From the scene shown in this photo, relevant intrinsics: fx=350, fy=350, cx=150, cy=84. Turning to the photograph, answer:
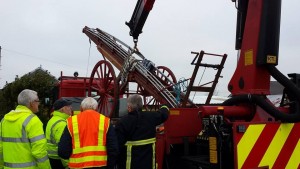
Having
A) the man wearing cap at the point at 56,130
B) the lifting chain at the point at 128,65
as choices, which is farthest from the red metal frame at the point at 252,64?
the lifting chain at the point at 128,65

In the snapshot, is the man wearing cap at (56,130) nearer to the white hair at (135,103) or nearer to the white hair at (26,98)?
the white hair at (26,98)

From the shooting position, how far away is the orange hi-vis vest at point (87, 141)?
3.64 m

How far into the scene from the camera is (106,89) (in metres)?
8.36

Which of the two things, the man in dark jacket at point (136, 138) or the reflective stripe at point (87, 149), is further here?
the man in dark jacket at point (136, 138)

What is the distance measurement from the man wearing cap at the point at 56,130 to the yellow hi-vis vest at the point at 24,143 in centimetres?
78

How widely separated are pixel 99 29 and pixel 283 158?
688 cm

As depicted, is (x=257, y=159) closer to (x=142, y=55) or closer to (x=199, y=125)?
(x=199, y=125)

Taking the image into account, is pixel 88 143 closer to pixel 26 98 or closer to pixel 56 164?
pixel 26 98

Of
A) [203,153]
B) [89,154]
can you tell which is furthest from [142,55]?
[89,154]

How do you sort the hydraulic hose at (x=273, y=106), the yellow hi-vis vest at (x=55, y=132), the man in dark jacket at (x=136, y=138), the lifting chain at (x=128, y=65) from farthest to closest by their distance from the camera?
the lifting chain at (x=128, y=65), the yellow hi-vis vest at (x=55, y=132), the man in dark jacket at (x=136, y=138), the hydraulic hose at (x=273, y=106)

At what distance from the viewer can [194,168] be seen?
13.7 feet

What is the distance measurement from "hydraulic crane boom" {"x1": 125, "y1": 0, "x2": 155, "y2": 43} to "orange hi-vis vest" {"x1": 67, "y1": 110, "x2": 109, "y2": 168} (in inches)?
159

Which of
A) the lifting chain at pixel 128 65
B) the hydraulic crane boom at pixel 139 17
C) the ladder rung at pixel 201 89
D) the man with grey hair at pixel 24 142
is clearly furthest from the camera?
the lifting chain at pixel 128 65

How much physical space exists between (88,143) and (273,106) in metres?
2.11
